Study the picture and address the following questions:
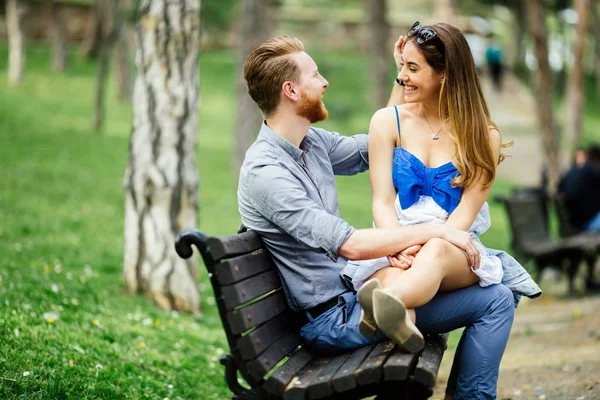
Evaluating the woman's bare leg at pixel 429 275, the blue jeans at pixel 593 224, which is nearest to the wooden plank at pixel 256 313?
the woman's bare leg at pixel 429 275

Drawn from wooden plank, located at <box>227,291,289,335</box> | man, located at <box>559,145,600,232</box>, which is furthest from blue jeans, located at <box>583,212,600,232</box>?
wooden plank, located at <box>227,291,289,335</box>

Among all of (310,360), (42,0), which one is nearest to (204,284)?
(310,360)

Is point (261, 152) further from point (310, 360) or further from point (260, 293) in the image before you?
point (310, 360)

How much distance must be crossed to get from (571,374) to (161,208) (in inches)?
135

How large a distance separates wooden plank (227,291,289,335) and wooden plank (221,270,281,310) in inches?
1.3

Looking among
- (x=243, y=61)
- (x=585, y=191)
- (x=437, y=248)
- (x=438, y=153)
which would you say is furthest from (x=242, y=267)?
(x=243, y=61)

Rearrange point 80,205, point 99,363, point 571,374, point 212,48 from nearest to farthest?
point 99,363 < point 571,374 < point 80,205 < point 212,48

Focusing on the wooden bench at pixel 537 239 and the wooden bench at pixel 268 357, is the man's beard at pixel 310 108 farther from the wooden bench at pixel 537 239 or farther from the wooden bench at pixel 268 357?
the wooden bench at pixel 537 239

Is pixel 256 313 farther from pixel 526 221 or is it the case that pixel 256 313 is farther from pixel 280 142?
pixel 526 221

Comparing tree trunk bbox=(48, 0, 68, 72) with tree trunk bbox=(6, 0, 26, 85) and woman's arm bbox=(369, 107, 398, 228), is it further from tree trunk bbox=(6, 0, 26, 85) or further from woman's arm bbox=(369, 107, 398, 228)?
woman's arm bbox=(369, 107, 398, 228)

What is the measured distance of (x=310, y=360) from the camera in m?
3.81

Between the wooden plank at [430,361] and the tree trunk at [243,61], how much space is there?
11.0 metres

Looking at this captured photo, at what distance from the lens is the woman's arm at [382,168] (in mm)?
4109

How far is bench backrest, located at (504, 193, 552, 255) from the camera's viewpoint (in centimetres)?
1061
